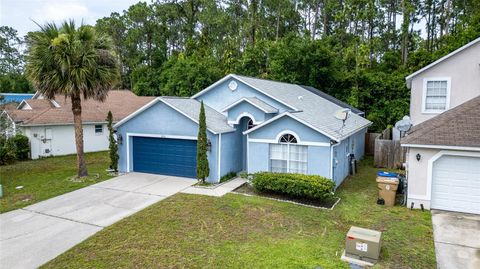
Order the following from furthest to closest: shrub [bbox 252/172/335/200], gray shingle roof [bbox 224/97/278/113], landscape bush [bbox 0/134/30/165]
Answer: landscape bush [bbox 0/134/30/165]
gray shingle roof [bbox 224/97/278/113]
shrub [bbox 252/172/335/200]

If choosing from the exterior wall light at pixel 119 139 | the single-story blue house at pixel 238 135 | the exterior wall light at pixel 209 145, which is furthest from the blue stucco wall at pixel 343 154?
the exterior wall light at pixel 119 139

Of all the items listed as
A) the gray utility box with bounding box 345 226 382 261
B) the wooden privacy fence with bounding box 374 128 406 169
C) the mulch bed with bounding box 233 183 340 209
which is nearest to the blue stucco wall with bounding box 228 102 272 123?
the mulch bed with bounding box 233 183 340 209

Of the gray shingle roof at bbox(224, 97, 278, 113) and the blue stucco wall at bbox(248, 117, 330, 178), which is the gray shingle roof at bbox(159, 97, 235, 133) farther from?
the blue stucco wall at bbox(248, 117, 330, 178)

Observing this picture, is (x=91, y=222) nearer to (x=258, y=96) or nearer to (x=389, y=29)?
(x=258, y=96)

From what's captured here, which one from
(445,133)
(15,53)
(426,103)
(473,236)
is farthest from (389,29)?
(15,53)

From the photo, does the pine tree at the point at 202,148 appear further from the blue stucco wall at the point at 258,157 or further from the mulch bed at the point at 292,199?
the blue stucco wall at the point at 258,157

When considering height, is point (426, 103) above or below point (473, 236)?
above

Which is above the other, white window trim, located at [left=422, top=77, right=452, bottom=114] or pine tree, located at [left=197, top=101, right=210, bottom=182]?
white window trim, located at [left=422, top=77, right=452, bottom=114]
